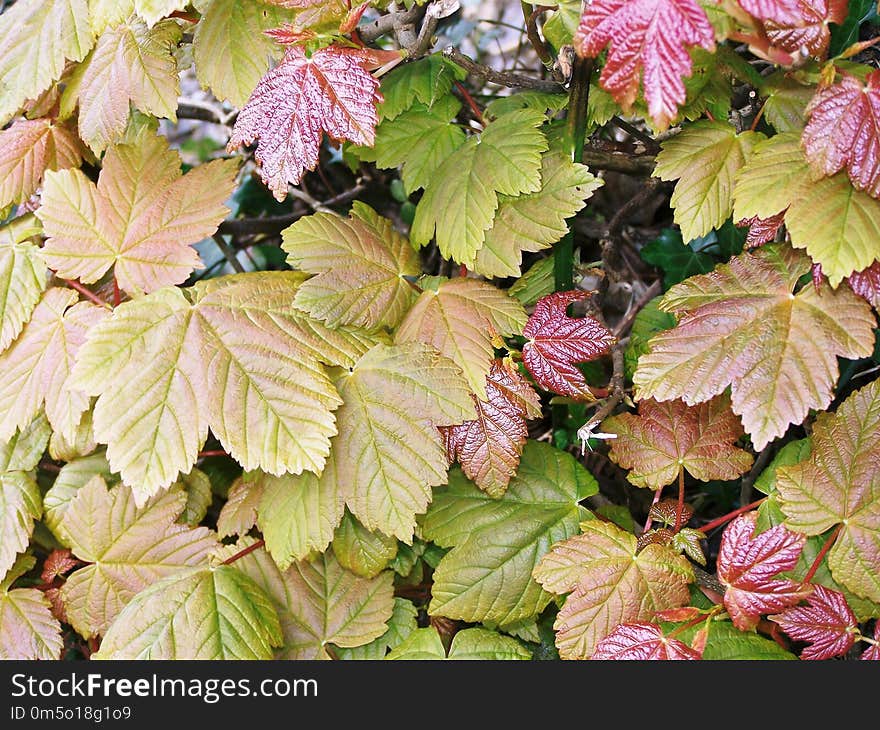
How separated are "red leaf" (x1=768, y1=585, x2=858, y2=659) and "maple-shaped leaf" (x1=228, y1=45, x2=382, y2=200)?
931 millimetres

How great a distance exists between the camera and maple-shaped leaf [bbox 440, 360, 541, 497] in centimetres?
125

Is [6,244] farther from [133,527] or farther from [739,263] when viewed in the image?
[739,263]

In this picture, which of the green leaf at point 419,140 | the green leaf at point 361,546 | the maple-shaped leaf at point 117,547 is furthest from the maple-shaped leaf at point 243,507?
the green leaf at point 419,140

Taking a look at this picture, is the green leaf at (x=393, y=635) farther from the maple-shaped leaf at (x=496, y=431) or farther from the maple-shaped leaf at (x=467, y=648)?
the maple-shaped leaf at (x=496, y=431)

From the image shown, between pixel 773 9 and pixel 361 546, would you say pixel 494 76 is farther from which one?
pixel 361 546

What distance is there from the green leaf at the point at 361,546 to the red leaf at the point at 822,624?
62 cm

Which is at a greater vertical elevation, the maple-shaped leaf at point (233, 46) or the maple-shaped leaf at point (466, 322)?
the maple-shaped leaf at point (233, 46)

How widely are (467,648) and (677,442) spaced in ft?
1.64

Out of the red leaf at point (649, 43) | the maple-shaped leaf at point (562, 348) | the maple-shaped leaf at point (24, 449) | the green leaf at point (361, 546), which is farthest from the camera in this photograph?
the maple-shaped leaf at point (24, 449)

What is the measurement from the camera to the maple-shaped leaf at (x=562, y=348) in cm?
125

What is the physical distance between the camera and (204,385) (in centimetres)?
120

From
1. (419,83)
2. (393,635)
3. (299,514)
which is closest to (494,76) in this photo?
(419,83)

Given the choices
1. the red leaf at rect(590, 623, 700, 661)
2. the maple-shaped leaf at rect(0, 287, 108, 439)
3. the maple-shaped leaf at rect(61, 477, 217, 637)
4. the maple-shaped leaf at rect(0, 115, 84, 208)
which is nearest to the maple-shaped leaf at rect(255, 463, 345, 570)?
the maple-shaped leaf at rect(61, 477, 217, 637)

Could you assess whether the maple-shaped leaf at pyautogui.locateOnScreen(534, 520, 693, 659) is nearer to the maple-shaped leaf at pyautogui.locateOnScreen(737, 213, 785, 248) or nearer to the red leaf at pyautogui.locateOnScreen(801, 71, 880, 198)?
the maple-shaped leaf at pyautogui.locateOnScreen(737, 213, 785, 248)
